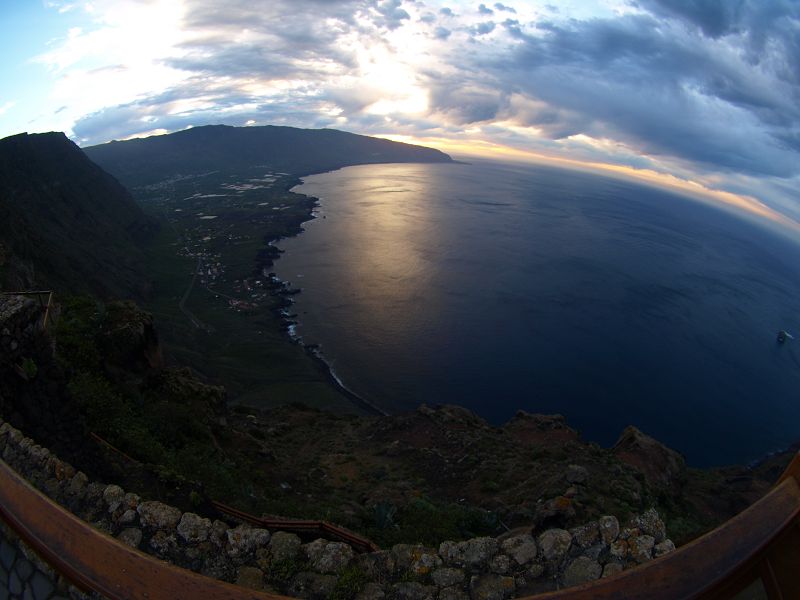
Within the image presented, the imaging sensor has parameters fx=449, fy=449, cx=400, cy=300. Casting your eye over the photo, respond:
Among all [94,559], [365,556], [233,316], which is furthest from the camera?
[233,316]

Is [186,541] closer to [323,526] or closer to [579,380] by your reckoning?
[323,526]

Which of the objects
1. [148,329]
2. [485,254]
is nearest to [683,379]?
[485,254]

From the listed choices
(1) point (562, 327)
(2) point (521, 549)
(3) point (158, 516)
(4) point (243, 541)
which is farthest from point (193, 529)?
(1) point (562, 327)

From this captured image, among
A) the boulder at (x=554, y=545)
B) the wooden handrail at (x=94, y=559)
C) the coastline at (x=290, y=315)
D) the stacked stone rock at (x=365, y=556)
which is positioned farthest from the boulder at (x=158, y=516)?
the coastline at (x=290, y=315)

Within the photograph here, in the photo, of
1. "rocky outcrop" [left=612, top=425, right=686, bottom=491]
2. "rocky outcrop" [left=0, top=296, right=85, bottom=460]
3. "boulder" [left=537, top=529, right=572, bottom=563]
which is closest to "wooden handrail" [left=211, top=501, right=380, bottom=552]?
"rocky outcrop" [left=0, top=296, right=85, bottom=460]

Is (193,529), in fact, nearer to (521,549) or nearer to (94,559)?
(94,559)

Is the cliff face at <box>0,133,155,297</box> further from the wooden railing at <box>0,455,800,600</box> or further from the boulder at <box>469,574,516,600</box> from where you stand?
the boulder at <box>469,574,516,600</box>
